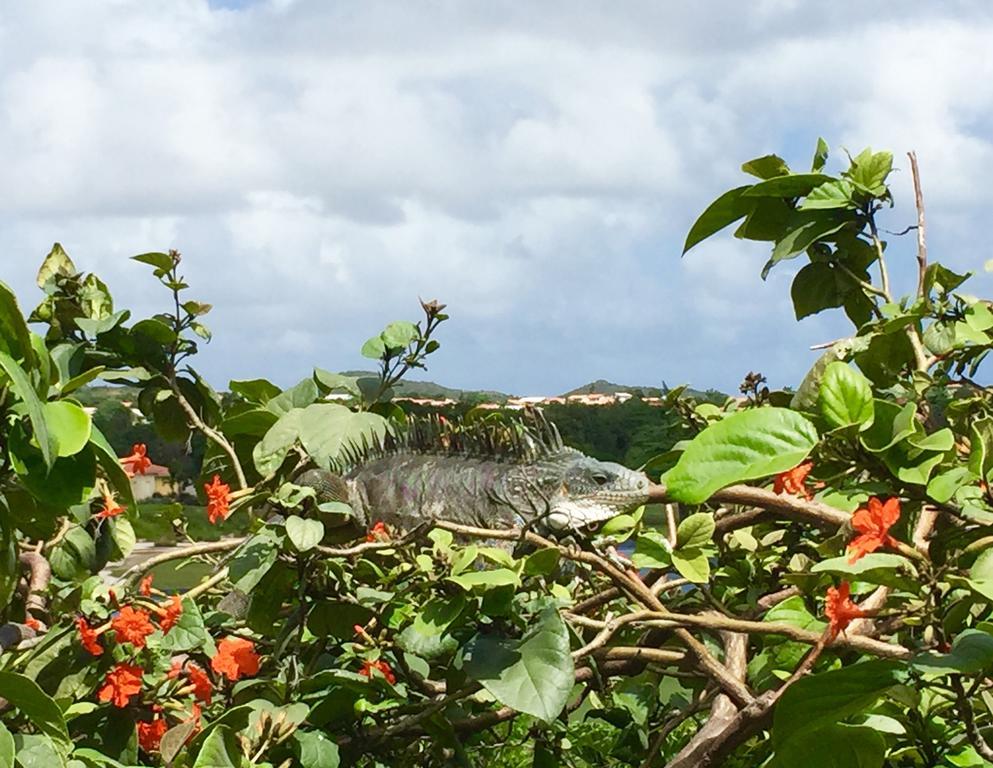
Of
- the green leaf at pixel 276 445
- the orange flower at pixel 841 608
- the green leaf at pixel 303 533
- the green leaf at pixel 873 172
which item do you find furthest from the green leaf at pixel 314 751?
the green leaf at pixel 873 172

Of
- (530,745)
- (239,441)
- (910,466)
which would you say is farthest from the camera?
(530,745)

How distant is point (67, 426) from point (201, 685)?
74 cm

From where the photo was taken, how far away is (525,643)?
4.86 ft

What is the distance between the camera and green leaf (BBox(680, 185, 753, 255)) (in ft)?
6.50

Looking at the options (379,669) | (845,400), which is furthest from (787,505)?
(379,669)

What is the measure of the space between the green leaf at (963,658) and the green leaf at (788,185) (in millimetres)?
923

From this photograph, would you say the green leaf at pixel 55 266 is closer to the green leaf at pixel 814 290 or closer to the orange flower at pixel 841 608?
the green leaf at pixel 814 290

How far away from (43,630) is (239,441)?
1.60ft

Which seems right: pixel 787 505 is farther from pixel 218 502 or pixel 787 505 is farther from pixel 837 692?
pixel 218 502

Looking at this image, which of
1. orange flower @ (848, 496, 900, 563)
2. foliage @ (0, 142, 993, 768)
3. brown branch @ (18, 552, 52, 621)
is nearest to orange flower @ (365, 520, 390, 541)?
foliage @ (0, 142, 993, 768)

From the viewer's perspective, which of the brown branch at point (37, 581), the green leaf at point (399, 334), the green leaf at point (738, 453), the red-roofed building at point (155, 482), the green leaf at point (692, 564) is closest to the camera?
the green leaf at point (738, 453)

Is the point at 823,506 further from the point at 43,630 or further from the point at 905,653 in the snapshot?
the point at 43,630

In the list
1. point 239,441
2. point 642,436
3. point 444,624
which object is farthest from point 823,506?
point 239,441

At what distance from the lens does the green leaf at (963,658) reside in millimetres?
1144
